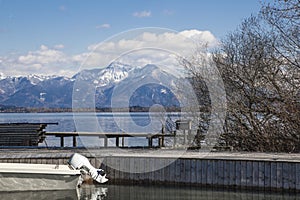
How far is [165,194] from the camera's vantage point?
13688 mm

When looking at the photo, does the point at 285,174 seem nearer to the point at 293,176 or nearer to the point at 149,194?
the point at 293,176

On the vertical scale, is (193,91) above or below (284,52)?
below

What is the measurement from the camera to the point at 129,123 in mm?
20359

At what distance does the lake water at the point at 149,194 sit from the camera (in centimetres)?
1330

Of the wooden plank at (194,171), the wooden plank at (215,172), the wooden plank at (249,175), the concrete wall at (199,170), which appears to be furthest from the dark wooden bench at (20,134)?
the wooden plank at (249,175)

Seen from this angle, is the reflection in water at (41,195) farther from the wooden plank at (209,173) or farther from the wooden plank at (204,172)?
the wooden plank at (209,173)

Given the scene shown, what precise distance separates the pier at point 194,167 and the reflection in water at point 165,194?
0.80 feet

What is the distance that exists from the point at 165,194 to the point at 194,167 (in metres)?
1.18

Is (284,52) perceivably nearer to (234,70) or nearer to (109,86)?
(234,70)

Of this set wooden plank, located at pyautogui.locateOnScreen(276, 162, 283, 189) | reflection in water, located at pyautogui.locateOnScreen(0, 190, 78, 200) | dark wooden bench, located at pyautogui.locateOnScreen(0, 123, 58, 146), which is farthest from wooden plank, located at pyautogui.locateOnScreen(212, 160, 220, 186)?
dark wooden bench, located at pyautogui.locateOnScreen(0, 123, 58, 146)

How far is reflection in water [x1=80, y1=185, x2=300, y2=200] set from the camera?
13.3 metres

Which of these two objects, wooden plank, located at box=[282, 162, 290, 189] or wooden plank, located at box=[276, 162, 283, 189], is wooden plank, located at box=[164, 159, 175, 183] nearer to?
wooden plank, located at box=[276, 162, 283, 189]

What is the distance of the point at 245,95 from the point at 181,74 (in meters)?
2.37

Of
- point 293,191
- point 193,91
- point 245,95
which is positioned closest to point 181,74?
point 193,91
